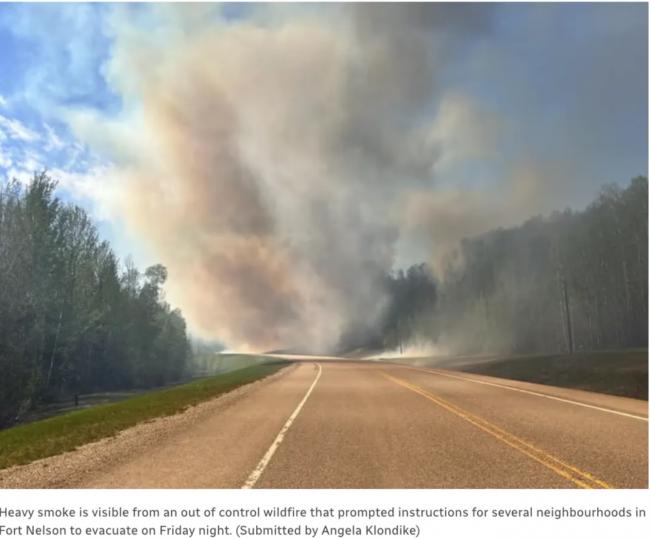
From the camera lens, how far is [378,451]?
9867 mm

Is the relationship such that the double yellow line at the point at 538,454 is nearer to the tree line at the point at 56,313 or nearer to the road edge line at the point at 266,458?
the road edge line at the point at 266,458

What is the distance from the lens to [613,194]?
65.6 metres

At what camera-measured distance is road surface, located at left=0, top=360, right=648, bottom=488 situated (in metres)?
7.73

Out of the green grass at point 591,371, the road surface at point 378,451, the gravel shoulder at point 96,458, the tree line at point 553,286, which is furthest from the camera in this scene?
the tree line at point 553,286

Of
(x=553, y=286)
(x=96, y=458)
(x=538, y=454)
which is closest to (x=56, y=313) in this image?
(x=96, y=458)

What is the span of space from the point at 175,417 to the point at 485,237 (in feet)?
296

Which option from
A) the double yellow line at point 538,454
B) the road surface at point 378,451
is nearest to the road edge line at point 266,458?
the road surface at point 378,451

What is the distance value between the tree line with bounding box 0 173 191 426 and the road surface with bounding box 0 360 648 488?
19559 millimetres

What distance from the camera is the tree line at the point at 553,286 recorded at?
60.9m

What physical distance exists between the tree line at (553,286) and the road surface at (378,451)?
138 feet

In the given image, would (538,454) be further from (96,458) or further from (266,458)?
(96,458)

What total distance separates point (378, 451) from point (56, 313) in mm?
37495

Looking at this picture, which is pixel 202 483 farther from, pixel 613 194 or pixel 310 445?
pixel 613 194
